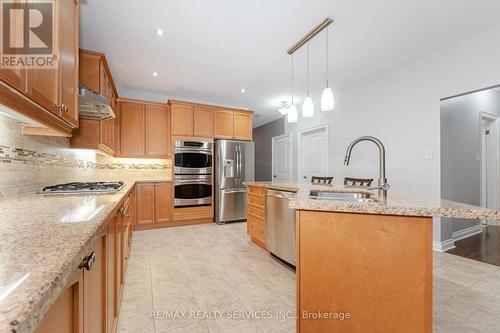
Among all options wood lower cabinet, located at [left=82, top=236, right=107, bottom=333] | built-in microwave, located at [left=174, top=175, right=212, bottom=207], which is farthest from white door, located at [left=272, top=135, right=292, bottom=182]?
wood lower cabinet, located at [left=82, top=236, right=107, bottom=333]

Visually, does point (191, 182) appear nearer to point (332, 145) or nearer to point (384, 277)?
point (332, 145)

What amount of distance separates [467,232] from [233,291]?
3.77 metres

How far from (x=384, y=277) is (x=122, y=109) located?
4.16 meters

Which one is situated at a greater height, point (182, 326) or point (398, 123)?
point (398, 123)

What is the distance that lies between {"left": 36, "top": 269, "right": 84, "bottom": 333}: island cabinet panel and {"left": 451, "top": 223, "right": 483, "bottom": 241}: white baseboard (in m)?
4.10

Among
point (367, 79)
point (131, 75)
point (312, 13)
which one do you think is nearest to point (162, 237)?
point (131, 75)

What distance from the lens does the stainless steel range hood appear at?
5.92ft

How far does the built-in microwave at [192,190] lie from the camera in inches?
158

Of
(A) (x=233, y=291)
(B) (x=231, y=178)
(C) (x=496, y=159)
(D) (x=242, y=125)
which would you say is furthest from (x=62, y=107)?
(C) (x=496, y=159)

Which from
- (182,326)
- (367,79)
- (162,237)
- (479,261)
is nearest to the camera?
(182,326)

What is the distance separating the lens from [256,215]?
2.93m

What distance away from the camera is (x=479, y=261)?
2.53 metres

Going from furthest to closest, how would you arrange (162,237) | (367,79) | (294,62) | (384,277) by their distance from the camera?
1. (367,79)
2. (162,237)
3. (294,62)
4. (384,277)

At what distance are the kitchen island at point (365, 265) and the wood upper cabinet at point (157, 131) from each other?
344cm
